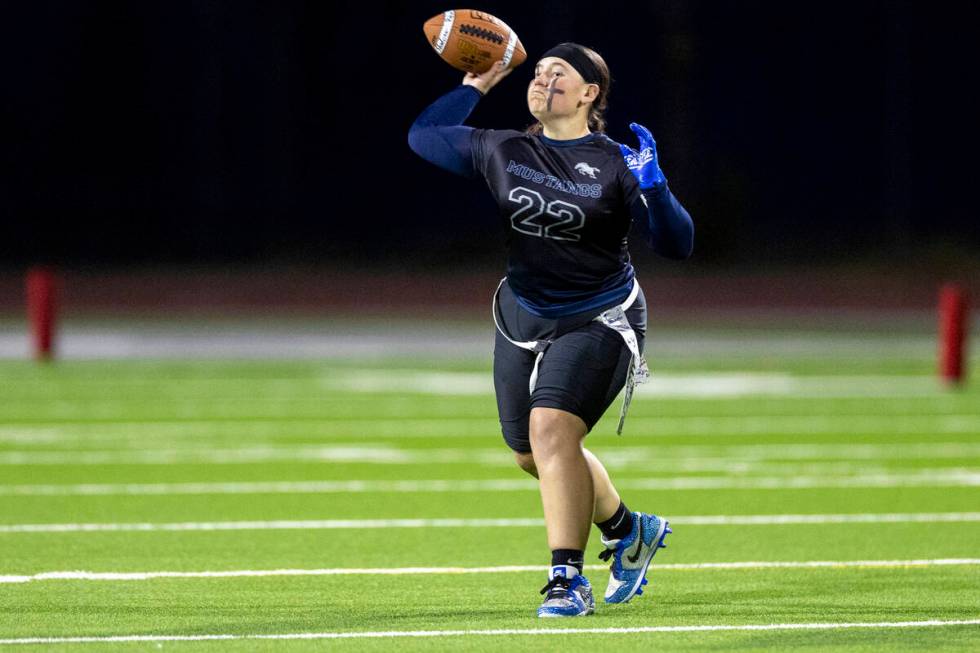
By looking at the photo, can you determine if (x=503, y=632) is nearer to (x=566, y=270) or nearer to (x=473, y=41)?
(x=566, y=270)

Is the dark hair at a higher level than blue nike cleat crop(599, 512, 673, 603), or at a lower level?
higher

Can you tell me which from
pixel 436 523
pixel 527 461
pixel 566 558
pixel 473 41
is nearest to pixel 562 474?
pixel 566 558

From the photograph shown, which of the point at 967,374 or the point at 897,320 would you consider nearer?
the point at 967,374

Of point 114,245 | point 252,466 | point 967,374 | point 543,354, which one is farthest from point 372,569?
point 114,245

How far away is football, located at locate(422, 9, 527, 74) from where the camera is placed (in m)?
7.36

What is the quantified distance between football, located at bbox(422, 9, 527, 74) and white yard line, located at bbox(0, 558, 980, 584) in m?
2.22

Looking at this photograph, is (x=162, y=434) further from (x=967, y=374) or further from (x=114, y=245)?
(x=114, y=245)

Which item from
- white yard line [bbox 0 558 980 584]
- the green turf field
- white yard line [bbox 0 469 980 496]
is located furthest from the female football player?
white yard line [bbox 0 469 980 496]

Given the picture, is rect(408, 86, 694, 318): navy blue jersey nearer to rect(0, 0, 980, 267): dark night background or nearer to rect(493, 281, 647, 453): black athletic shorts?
rect(493, 281, 647, 453): black athletic shorts

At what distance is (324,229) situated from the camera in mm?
40594

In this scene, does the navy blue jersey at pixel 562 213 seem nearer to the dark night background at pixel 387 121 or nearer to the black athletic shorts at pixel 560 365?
the black athletic shorts at pixel 560 365

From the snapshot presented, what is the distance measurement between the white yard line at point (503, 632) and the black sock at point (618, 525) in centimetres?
71

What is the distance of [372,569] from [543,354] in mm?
1743

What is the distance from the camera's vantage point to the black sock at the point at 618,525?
23.9 feet
